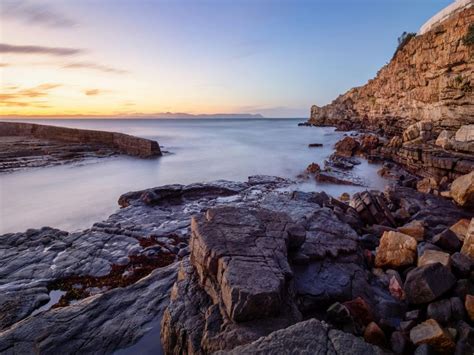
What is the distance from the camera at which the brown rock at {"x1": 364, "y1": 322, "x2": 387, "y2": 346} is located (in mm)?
3025

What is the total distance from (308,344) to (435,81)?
2427cm

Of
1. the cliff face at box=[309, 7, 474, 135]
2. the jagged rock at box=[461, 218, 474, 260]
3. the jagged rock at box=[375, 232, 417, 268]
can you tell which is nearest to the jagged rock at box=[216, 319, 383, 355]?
the jagged rock at box=[375, 232, 417, 268]

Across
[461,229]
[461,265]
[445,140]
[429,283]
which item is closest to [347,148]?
→ [445,140]

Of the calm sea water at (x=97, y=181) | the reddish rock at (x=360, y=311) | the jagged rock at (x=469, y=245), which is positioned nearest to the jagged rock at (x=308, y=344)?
the reddish rock at (x=360, y=311)

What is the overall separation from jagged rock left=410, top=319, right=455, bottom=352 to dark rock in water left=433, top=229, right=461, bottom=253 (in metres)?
2.07

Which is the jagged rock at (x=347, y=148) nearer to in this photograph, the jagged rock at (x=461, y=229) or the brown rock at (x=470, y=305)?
the jagged rock at (x=461, y=229)

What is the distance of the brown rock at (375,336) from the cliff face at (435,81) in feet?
56.9

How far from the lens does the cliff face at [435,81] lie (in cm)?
1703

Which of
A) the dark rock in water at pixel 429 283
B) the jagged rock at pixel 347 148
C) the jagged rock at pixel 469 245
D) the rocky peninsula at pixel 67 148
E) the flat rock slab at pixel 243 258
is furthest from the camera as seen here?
the jagged rock at pixel 347 148

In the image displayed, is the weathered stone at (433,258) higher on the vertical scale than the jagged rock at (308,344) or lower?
lower

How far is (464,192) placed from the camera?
7.45m

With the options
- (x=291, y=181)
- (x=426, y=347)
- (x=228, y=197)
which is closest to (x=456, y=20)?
(x=291, y=181)

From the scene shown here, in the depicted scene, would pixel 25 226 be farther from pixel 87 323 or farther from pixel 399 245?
pixel 399 245

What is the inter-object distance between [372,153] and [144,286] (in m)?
18.1
